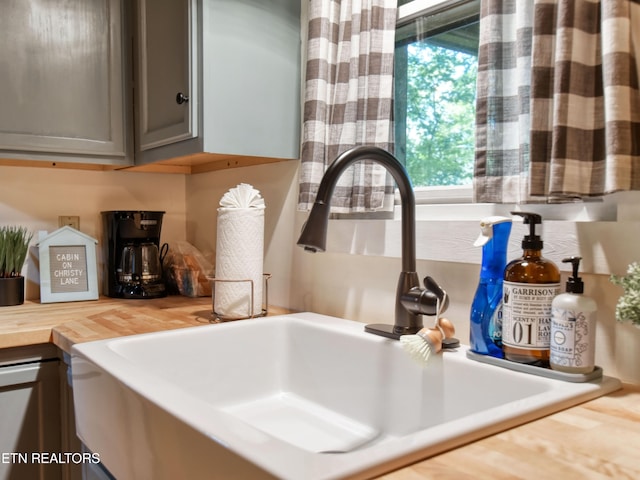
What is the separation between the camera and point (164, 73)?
1.61m

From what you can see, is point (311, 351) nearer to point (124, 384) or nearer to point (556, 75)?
point (124, 384)

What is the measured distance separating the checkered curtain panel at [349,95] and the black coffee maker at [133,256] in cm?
73

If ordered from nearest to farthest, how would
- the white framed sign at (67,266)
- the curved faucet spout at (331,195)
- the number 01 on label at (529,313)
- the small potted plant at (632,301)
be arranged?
the small potted plant at (632,301)
the number 01 on label at (529,313)
the curved faucet spout at (331,195)
the white framed sign at (67,266)

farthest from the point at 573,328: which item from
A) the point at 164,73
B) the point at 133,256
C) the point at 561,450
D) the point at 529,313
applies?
the point at 133,256

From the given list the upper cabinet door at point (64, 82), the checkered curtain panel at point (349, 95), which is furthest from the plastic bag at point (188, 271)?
the checkered curtain panel at point (349, 95)

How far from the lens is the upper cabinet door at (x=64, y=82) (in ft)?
5.35

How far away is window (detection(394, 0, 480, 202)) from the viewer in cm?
128

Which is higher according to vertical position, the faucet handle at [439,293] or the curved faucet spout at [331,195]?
the curved faucet spout at [331,195]

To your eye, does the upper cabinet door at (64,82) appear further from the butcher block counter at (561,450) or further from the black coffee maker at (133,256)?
the butcher block counter at (561,450)

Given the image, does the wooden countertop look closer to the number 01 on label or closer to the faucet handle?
the faucet handle

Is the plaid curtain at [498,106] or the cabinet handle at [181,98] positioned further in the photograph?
the cabinet handle at [181,98]

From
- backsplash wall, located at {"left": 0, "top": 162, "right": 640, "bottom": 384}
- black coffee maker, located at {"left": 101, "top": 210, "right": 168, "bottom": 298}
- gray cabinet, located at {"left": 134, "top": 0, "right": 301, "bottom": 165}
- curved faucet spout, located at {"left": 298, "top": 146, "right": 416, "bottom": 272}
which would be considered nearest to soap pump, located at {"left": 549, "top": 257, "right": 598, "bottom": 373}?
backsplash wall, located at {"left": 0, "top": 162, "right": 640, "bottom": 384}

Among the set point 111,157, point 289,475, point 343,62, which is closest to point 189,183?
point 111,157

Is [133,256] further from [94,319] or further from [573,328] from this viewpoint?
[573,328]
